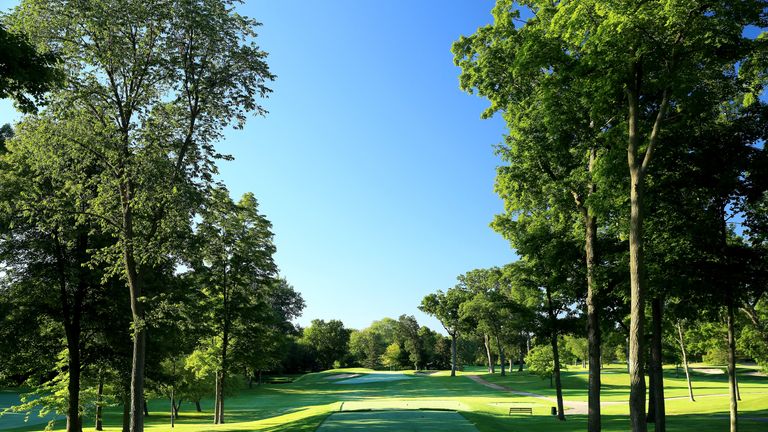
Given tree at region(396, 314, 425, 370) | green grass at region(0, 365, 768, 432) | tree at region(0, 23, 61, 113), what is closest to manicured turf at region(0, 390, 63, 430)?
green grass at region(0, 365, 768, 432)

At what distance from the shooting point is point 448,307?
89938mm

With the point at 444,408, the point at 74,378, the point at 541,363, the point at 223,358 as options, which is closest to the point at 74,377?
the point at 74,378

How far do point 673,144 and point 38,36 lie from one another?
21.4m

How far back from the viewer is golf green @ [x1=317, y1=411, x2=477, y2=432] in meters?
23.0

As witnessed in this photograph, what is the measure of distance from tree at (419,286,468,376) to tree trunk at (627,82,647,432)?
74.4 metres

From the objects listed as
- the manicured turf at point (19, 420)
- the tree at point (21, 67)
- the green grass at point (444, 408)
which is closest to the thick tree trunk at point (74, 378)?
the green grass at point (444, 408)

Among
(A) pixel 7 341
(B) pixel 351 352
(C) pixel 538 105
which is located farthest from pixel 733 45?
(B) pixel 351 352

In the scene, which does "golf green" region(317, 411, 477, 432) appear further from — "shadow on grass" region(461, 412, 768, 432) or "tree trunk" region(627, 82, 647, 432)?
"tree trunk" region(627, 82, 647, 432)

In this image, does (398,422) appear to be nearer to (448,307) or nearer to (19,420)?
(19,420)

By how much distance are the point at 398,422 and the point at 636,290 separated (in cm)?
1536

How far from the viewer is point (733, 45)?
13.8 meters

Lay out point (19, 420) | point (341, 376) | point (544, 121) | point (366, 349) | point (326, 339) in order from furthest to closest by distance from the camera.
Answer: point (366, 349) → point (326, 339) → point (341, 376) → point (19, 420) → point (544, 121)

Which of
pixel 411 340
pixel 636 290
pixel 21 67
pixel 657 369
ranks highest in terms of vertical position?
pixel 21 67

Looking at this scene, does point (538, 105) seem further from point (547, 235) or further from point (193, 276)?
point (193, 276)
